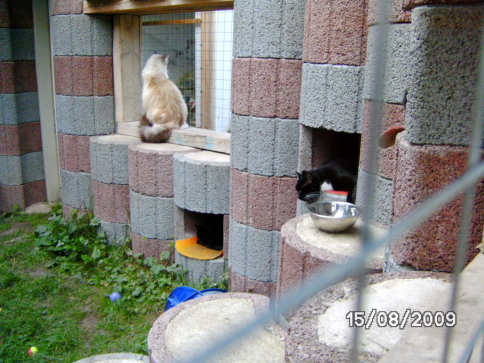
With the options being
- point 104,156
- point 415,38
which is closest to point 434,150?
point 415,38

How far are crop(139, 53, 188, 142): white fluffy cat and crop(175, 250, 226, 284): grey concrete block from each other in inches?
56.6

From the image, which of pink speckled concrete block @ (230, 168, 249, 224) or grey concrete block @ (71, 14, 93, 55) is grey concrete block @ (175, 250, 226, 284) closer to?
pink speckled concrete block @ (230, 168, 249, 224)

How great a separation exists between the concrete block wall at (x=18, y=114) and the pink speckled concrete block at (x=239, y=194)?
146 inches

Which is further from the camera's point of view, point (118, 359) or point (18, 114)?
point (18, 114)

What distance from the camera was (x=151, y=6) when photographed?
4.38 meters

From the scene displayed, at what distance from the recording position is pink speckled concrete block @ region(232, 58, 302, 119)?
3.36 meters

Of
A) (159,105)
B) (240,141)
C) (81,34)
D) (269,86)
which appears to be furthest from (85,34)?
(269,86)

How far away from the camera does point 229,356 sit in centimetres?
244

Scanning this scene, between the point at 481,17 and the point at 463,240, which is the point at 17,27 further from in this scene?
the point at 463,240

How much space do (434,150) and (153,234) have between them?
3.43m

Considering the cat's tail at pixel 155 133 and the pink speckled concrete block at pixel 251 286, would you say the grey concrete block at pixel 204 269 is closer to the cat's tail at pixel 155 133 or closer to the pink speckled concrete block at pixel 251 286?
the pink speckled concrete block at pixel 251 286

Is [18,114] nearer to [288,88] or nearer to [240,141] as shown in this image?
[240,141]

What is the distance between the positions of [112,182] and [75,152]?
0.80 metres
